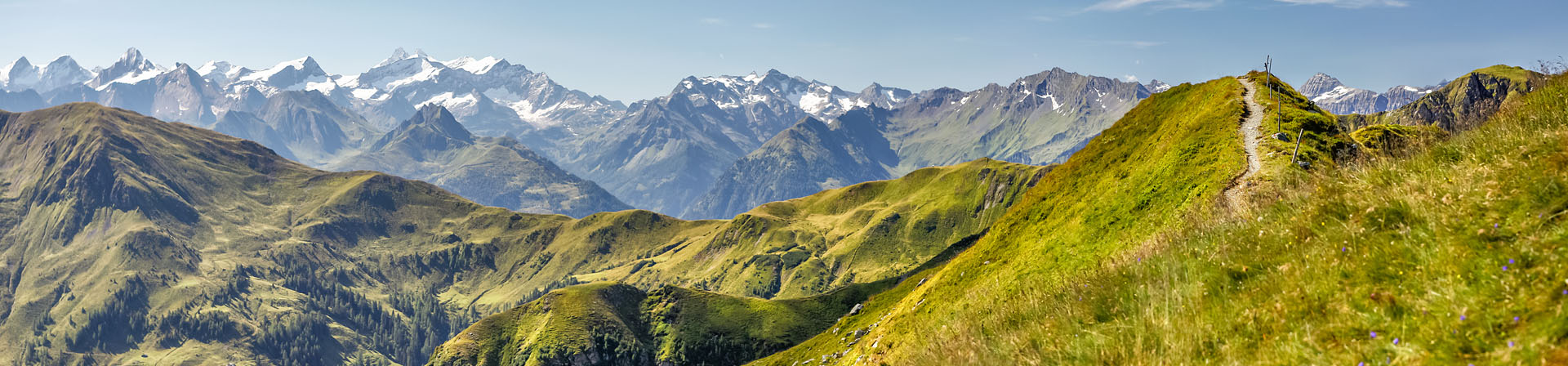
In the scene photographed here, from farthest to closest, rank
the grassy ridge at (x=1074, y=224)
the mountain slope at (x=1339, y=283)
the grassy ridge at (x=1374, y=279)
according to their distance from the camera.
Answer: the grassy ridge at (x=1074, y=224)
the mountain slope at (x=1339, y=283)
the grassy ridge at (x=1374, y=279)

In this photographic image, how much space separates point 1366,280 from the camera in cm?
1053

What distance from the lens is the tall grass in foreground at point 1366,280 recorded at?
8773 mm

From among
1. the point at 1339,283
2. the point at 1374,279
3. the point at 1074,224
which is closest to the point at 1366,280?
the point at 1374,279

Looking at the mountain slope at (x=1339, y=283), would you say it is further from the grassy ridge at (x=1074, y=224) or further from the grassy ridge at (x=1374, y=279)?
the grassy ridge at (x=1074, y=224)

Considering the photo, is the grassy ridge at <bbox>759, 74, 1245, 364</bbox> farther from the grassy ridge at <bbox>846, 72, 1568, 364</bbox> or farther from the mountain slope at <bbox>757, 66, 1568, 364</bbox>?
the grassy ridge at <bbox>846, 72, 1568, 364</bbox>

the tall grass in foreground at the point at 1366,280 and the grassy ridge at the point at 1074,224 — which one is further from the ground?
the tall grass in foreground at the point at 1366,280

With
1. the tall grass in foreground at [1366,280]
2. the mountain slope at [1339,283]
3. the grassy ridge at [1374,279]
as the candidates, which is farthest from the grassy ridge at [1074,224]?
the grassy ridge at [1374,279]

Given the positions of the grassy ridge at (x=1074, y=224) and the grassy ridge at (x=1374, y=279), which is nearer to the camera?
the grassy ridge at (x=1374, y=279)

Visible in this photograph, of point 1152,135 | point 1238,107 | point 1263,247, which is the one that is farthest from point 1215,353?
point 1152,135

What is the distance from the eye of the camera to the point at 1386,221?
11992 millimetres

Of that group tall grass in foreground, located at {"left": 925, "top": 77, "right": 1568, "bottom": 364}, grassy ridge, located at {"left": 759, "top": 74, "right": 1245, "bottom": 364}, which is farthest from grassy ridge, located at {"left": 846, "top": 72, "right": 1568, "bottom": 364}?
grassy ridge, located at {"left": 759, "top": 74, "right": 1245, "bottom": 364}

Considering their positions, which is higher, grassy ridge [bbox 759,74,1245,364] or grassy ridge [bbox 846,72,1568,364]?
grassy ridge [bbox 846,72,1568,364]

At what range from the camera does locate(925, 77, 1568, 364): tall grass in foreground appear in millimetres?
8773

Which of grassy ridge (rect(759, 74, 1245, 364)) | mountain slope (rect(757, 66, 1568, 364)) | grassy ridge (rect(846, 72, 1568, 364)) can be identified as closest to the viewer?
grassy ridge (rect(846, 72, 1568, 364))
